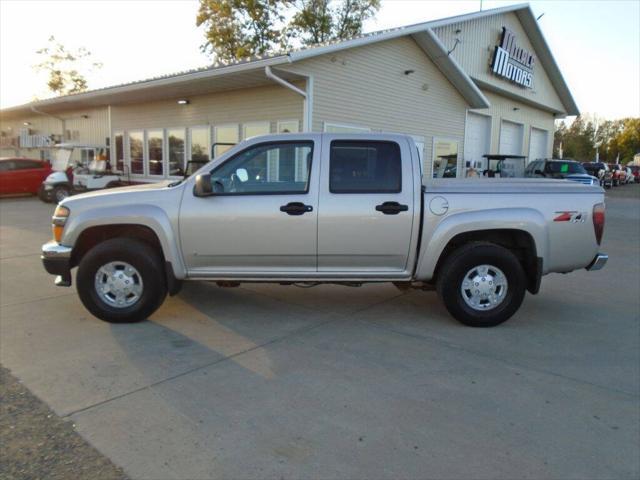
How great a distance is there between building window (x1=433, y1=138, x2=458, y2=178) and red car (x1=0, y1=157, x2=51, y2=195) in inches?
592

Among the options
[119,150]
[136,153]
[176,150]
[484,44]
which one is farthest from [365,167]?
[484,44]

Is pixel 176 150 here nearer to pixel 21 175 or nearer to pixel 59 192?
pixel 59 192

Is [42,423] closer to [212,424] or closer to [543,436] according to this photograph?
[212,424]

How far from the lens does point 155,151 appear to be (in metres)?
18.2

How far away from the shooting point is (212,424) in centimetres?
315

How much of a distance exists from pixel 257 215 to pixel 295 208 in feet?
1.23

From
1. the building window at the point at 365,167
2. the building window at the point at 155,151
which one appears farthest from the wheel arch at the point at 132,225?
the building window at the point at 155,151

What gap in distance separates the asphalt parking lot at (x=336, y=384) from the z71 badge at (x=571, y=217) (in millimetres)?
1141

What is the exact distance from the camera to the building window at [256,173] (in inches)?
189

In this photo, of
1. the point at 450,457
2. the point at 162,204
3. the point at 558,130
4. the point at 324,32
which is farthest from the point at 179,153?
the point at 558,130

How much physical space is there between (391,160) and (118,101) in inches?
654

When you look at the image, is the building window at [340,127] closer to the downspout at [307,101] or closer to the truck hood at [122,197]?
the downspout at [307,101]

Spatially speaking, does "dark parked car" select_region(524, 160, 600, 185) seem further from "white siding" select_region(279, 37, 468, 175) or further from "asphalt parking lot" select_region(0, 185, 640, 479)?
"asphalt parking lot" select_region(0, 185, 640, 479)

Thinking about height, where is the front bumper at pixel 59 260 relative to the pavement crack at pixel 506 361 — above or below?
above
